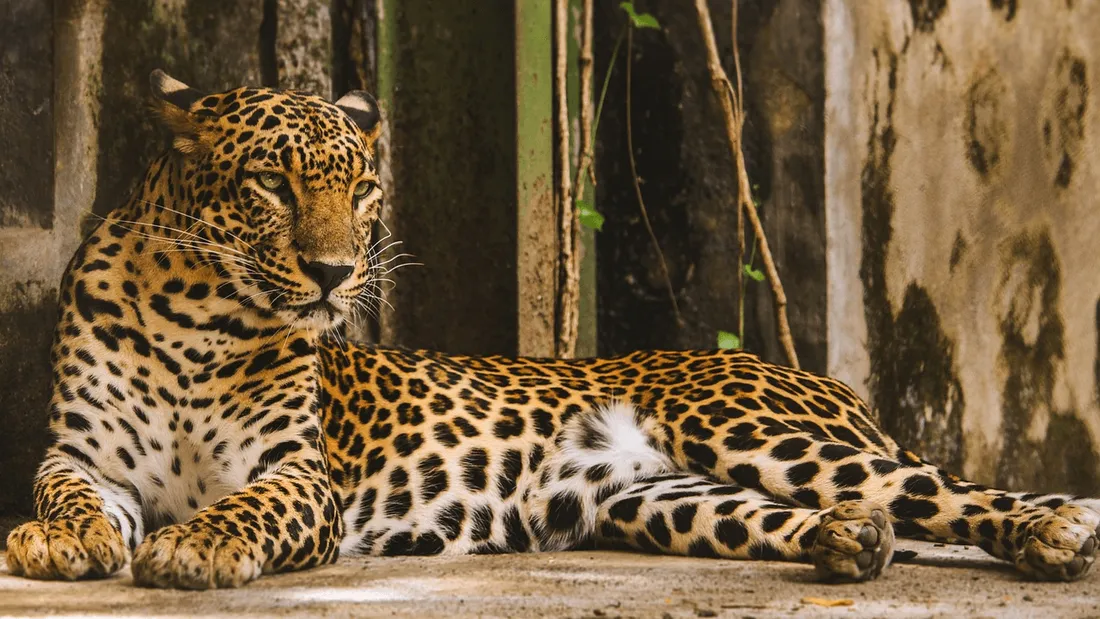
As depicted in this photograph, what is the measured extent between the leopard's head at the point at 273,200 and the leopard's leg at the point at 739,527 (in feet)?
4.58

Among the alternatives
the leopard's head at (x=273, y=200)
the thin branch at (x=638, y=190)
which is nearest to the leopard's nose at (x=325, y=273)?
the leopard's head at (x=273, y=200)

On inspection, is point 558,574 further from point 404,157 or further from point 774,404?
point 404,157

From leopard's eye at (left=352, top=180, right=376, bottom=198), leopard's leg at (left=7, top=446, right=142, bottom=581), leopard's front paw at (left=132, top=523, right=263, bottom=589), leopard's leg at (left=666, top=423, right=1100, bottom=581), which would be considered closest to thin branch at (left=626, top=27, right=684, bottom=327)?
leopard's leg at (left=666, top=423, right=1100, bottom=581)

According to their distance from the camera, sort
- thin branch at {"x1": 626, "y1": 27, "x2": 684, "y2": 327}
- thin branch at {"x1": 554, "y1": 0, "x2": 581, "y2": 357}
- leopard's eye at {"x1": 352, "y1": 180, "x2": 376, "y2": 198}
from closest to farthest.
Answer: leopard's eye at {"x1": 352, "y1": 180, "x2": 376, "y2": 198} < thin branch at {"x1": 554, "y1": 0, "x2": 581, "y2": 357} < thin branch at {"x1": 626, "y1": 27, "x2": 684, "y2": 327}

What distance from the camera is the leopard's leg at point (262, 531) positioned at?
12.0 ft

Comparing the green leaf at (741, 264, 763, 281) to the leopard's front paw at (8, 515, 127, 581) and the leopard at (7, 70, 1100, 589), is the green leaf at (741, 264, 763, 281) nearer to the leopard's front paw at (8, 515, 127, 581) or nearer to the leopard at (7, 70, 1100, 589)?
the leopard at (7, 70, 1100, 589)

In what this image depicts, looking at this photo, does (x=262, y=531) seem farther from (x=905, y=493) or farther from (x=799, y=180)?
(x=799, y=180)

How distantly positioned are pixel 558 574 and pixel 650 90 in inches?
130

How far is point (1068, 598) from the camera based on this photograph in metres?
3.64

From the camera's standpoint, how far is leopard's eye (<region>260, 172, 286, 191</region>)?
177 inches

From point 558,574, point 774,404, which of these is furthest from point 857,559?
point 774,404

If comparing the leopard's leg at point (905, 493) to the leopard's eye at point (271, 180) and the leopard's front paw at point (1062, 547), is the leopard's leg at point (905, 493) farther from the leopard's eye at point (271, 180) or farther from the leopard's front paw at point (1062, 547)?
the leopard's eye at point (271, 180)

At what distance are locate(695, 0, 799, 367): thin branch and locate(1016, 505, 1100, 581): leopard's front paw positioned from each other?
2.66 meters

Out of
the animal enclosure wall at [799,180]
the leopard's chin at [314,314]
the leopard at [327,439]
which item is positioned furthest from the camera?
the animal enclosure wall at [799,180]
